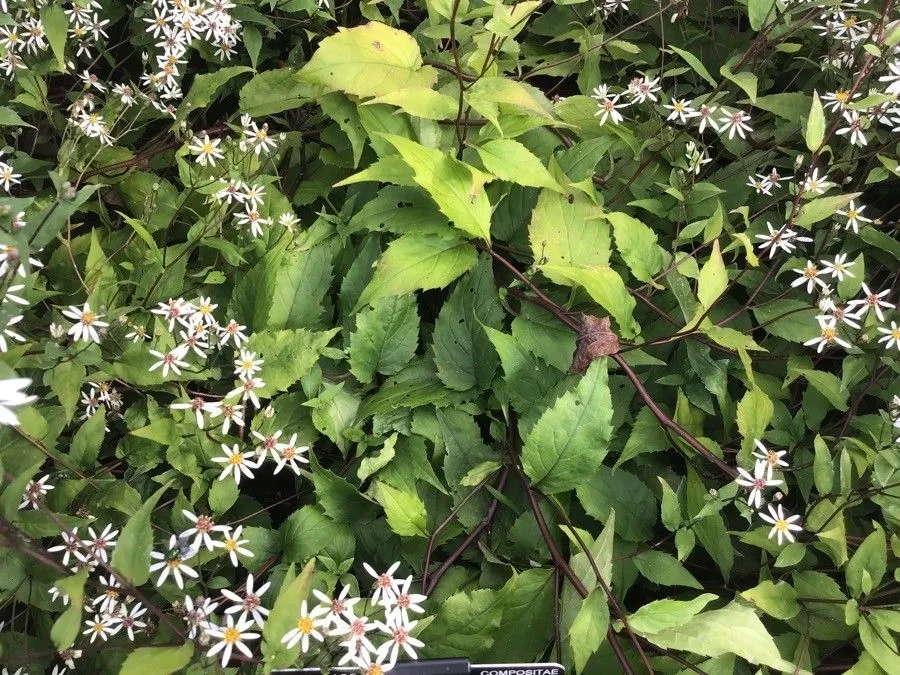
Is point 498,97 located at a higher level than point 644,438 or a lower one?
higher

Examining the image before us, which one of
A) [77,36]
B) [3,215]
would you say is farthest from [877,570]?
[77,36]

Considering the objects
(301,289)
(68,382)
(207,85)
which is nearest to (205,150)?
(207,85)

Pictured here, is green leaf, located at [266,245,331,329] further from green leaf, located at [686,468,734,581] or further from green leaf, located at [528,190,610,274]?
green leaf, located at [686,468,734,581]

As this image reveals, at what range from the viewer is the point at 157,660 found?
922 millimetres

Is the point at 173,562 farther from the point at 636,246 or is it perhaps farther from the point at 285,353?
the point at 636,246

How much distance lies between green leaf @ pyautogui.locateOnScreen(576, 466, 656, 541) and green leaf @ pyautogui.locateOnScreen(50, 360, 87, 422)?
96 cm

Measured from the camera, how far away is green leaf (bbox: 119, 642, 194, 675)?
908 millimetres

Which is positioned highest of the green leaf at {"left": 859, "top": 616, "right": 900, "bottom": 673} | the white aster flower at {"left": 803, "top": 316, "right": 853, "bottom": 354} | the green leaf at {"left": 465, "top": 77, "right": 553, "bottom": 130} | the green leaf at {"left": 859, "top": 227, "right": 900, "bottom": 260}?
the green leaf at {"left": 465, "top": 77, "right": 553, "bottom": 130}

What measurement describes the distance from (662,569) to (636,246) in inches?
27.0

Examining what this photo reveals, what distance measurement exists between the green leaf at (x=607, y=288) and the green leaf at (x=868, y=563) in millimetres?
578

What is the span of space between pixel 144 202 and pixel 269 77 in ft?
1.46

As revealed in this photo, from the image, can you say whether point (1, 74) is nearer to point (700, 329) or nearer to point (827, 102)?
point (700, 329)

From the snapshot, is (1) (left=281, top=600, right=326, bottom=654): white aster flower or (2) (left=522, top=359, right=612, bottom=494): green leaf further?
(2) (left=522, top=359, right=612, bottom=494): green leaf

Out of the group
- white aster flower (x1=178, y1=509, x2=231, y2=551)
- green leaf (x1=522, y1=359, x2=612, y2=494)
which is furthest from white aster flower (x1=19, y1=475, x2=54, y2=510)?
green leaf (x1=522, y1=359, x2=612, y2=494)
